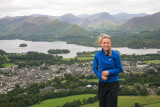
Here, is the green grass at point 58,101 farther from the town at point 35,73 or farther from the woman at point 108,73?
the woman at point 108,73

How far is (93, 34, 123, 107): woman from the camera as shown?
4320mm

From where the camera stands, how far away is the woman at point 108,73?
14.2 ft

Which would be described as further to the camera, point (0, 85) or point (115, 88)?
point (0, 85)

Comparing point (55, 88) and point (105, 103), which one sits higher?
point (105, 103)

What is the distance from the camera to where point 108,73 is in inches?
168

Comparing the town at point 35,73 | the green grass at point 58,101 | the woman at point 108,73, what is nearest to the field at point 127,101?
the green grass at point 58,101

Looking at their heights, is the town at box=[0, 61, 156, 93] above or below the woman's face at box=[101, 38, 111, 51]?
below

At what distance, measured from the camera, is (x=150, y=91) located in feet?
103

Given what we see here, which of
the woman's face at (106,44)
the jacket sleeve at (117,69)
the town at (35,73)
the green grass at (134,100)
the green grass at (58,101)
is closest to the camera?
the jacket sleeve at (117,69)

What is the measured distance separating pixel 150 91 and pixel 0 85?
1281 inches

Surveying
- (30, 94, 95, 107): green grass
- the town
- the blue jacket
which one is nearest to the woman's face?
the blue jacket

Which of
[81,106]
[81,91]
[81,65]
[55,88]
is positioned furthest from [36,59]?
[81,106]

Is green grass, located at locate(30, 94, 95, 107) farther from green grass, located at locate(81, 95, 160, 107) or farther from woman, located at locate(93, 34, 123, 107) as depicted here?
woman, located at locate(93, 34, 123, 107)

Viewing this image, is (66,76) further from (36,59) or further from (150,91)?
(36,59)
